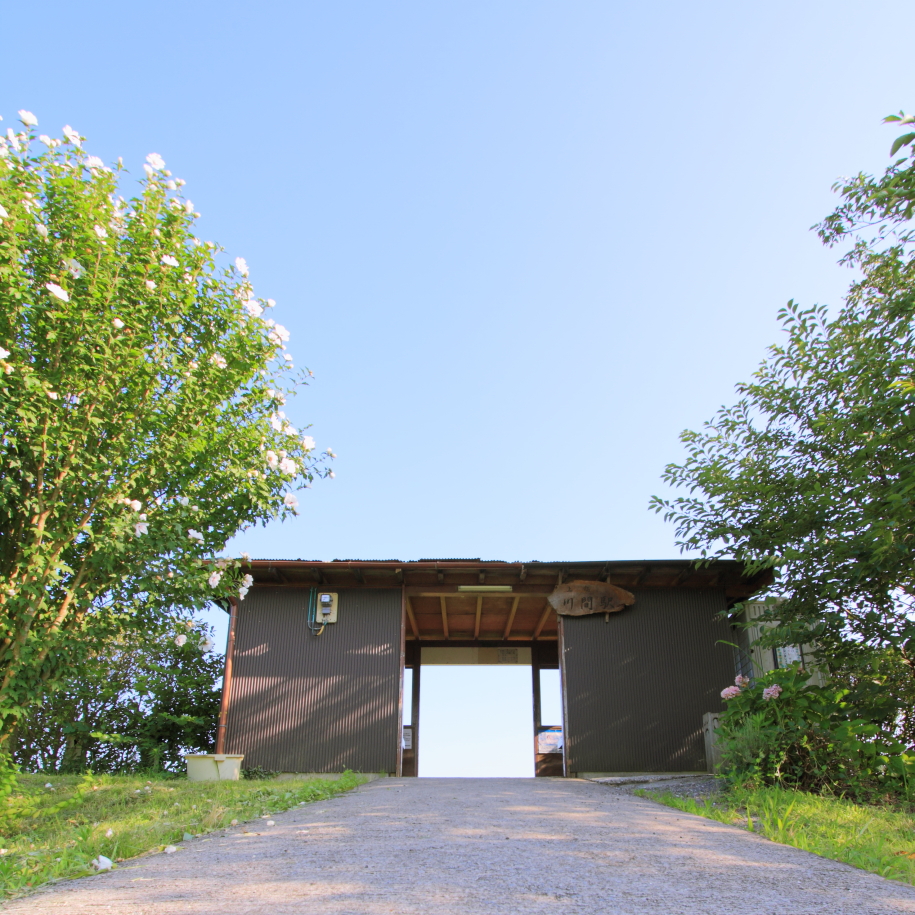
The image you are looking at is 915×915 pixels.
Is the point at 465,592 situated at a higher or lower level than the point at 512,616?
higher

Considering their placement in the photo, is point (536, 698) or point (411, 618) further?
point (536, 698)

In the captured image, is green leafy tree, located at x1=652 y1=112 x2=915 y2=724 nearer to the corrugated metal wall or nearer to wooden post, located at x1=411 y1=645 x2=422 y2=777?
the corrugated metal wall

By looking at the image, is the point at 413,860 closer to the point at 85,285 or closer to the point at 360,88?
the point at 85,285

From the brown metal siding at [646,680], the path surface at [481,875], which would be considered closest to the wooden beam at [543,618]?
the brown metal siding at [646,680]

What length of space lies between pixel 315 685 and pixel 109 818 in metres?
4.86

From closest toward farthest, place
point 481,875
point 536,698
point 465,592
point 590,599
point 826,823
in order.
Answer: point 481,875 < point 826,823 < point 590,599 < point 465,592 < point 536,698

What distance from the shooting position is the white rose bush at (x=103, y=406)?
4.25 meters

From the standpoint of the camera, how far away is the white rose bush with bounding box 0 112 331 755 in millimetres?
Answer: 4246

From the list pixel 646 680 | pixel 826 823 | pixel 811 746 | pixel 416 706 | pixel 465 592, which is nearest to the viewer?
pixel 826 823

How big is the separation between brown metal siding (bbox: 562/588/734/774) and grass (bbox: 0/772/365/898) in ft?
11.9

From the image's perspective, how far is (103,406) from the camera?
177 inches

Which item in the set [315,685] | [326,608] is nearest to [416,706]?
[315,685]

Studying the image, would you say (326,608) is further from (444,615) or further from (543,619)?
(543,619)

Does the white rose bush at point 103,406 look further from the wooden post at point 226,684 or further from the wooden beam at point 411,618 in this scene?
the wooden beam at point 411,618
